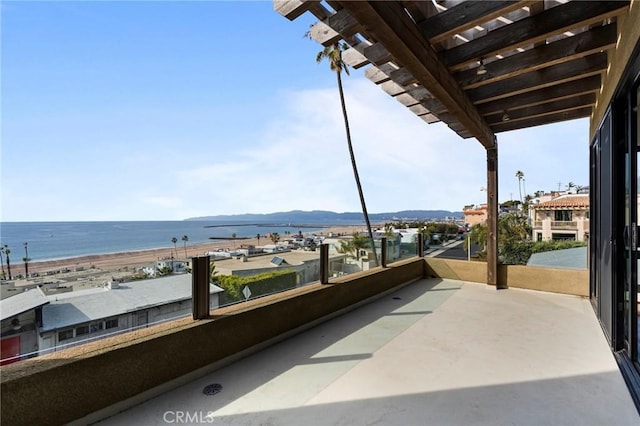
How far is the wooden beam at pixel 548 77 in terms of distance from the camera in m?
2.88

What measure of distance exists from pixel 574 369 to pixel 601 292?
4.31 ft

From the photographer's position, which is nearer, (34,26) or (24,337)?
(24,337)

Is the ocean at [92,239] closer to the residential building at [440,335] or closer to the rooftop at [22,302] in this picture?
the rooftop at [22,302]

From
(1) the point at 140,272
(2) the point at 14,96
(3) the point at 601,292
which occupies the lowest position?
(3) the point at 601,292

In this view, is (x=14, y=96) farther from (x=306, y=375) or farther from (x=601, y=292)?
(x=601, y=292)

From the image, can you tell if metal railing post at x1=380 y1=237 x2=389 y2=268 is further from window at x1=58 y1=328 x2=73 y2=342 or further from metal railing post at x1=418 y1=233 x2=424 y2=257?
window at x1=58 y1=328 x2=73 y2=342

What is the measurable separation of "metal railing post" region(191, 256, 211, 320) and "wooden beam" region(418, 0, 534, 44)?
256 centimetres

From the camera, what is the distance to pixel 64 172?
26.1 meters

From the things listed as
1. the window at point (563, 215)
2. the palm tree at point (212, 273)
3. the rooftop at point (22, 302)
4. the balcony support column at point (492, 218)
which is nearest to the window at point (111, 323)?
the rooftop at point (22, 302)

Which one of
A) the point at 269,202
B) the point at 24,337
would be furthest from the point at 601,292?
the point at 269,202

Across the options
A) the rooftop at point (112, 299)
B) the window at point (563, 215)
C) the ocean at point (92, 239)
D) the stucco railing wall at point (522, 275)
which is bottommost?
the ocean at point (92, 239)

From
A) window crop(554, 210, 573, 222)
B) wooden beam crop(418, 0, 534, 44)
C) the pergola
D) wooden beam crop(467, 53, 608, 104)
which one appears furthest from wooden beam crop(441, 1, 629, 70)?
window crop(554, 210, 573, 222)

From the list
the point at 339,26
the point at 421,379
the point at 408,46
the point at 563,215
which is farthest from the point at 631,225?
the point at 563,215

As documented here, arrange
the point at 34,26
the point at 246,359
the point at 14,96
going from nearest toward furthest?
the point at 246,359, the point at 34,26, the point at 14,96
